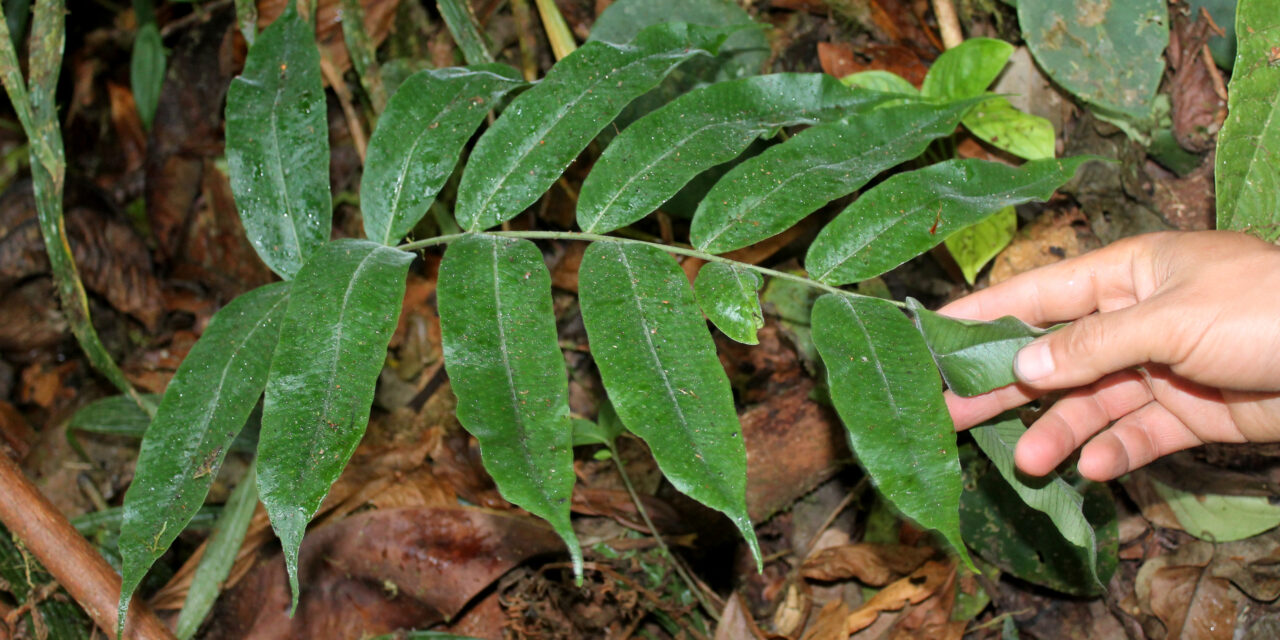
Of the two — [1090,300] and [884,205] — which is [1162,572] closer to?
[1090,300]

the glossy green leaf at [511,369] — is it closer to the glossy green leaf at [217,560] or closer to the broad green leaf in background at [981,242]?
the glossy green leaf at [217,560]

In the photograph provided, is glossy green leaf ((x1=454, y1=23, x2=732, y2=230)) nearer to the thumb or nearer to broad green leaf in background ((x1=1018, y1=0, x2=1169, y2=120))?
the thumb

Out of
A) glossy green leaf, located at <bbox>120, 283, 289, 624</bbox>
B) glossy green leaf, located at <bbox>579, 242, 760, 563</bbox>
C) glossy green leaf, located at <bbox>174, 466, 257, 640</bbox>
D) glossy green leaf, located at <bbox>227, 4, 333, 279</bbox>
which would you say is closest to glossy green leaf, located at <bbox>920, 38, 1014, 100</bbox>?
glossy green leaf, located at <bbox>579, 242, 760, 563</bbox>

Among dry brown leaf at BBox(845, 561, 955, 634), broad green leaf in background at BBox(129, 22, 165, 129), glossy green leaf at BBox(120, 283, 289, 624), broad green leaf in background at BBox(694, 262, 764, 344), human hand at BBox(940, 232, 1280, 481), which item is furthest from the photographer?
broad green leaf in background at BBox(129, 22, 165, 129)

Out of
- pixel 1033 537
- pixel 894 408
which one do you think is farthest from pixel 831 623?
pixel 894 408

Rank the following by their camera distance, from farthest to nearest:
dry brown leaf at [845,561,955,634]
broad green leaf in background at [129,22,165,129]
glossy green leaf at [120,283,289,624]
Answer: broad green leaf in background at [129,22,165,129] < dry brown leaf at [845,561,955,634] < glossy green leaf at [120,283,289,624]

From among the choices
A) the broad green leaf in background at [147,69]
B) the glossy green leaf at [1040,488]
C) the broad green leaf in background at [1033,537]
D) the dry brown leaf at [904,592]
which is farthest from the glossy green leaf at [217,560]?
the broad green leaf in background at [147,69]

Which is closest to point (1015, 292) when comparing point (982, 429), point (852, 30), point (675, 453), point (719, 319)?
point (982, 429)

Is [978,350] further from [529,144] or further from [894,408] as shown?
[529,144]
